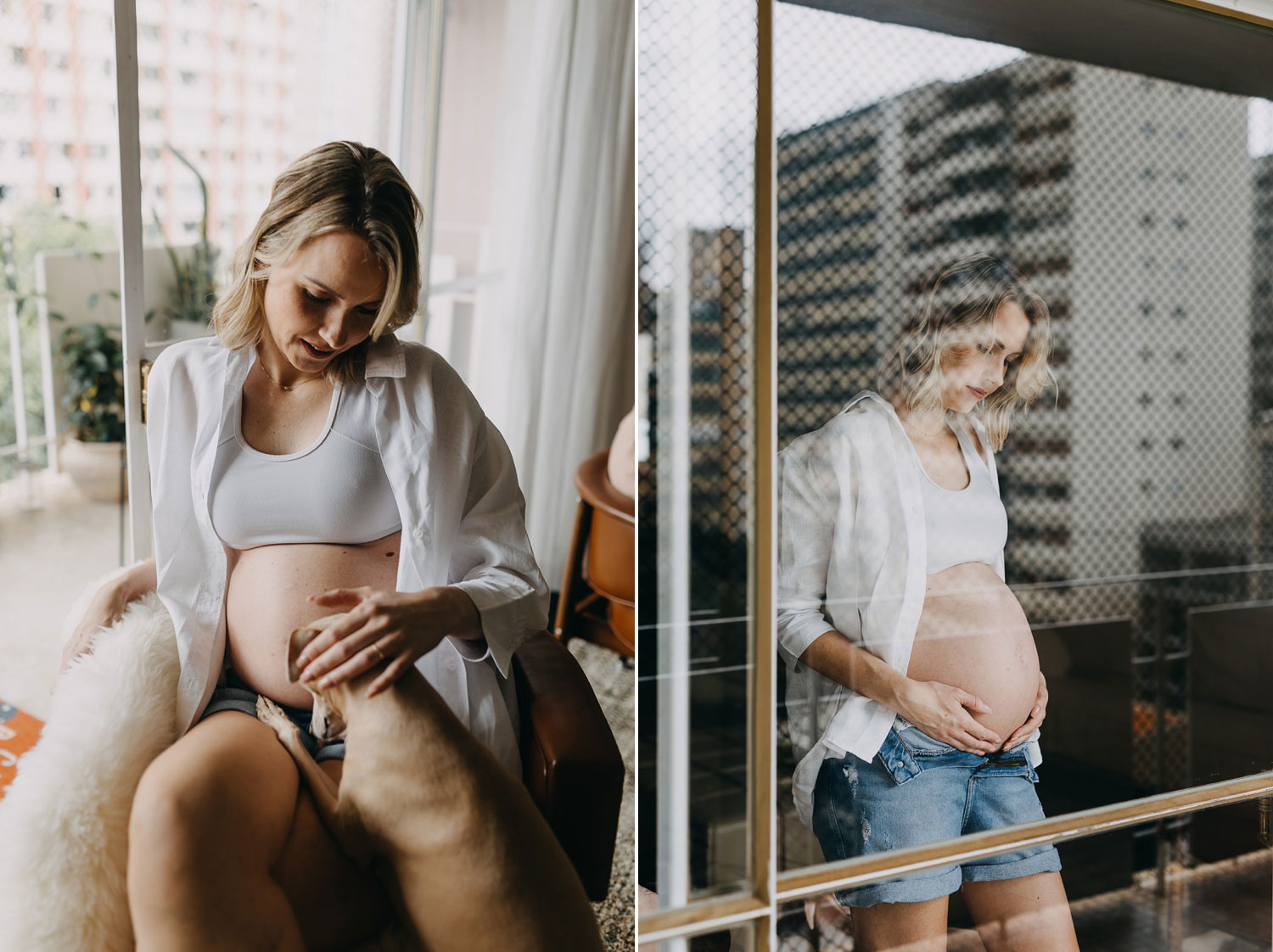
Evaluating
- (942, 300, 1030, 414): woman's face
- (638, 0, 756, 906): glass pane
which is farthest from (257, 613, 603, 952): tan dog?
(942, 300, 1030, 414): woman's face

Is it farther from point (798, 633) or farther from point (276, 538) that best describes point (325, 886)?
point (798, 633)

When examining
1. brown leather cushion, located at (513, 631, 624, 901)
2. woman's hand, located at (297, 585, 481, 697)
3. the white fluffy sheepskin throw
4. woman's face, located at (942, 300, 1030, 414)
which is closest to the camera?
the white fluffy sheepskin throw

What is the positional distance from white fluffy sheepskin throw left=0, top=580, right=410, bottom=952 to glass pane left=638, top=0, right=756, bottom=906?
621 mm

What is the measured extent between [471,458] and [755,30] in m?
0.80

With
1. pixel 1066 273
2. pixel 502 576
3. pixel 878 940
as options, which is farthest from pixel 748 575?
pixel 1066 273

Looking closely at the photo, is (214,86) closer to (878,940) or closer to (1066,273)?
(1066,273)

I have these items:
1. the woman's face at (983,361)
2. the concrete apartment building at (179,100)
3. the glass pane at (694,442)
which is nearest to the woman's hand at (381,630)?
the glass pane at (694,442)

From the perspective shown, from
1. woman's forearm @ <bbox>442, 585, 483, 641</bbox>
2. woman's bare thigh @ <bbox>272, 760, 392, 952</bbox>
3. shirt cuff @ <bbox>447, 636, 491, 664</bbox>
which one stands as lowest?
woman's bare thigh @ <bbox>272, 760, 392, 952</bbox>

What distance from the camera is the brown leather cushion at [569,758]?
118cm

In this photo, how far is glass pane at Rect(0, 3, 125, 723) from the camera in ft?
3.31

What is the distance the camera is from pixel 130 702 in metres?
1.02

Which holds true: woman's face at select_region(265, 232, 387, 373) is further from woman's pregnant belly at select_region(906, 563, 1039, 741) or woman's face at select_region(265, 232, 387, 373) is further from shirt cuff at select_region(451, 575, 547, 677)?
woman's pregnant belly at select_region(906, 563, 1039, 741)

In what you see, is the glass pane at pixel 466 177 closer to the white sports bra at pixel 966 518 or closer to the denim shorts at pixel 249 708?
the denim shorts at pixel 249 708

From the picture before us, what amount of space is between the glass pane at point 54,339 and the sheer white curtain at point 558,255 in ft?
1.39
